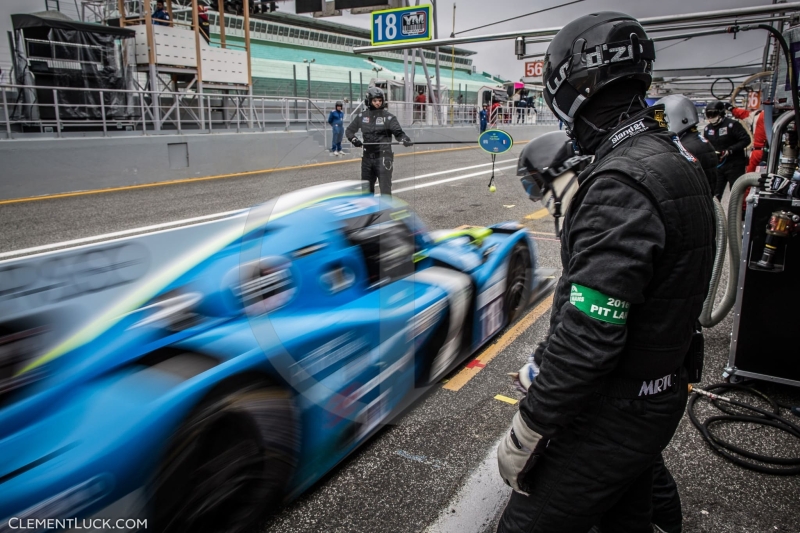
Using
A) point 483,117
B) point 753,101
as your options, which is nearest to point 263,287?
point 483,117

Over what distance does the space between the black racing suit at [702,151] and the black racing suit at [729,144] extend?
9.42ft

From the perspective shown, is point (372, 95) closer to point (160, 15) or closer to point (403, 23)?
point (403, 23)

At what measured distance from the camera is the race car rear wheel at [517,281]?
13.4ft

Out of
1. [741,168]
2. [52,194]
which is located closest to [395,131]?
[741,168]

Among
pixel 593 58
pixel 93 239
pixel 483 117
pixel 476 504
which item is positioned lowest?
pixel 476 504

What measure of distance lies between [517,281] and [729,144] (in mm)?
5600

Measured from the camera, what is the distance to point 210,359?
1968 mm

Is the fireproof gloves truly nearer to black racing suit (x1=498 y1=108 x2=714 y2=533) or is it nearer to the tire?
black racing suit (x1=498 y1=108 x2=714 y2=533)

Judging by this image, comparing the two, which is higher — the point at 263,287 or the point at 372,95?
the point at 372,95

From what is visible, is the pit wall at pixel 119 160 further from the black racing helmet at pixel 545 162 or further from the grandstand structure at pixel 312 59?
the grandstand structure at pixel 312 59

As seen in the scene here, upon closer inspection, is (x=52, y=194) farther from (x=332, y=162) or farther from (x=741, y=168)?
(x=741, y=168)

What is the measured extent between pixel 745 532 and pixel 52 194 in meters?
12.0

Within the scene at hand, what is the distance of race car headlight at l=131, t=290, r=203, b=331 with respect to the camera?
2039 millimetres

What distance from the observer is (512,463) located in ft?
5.15
